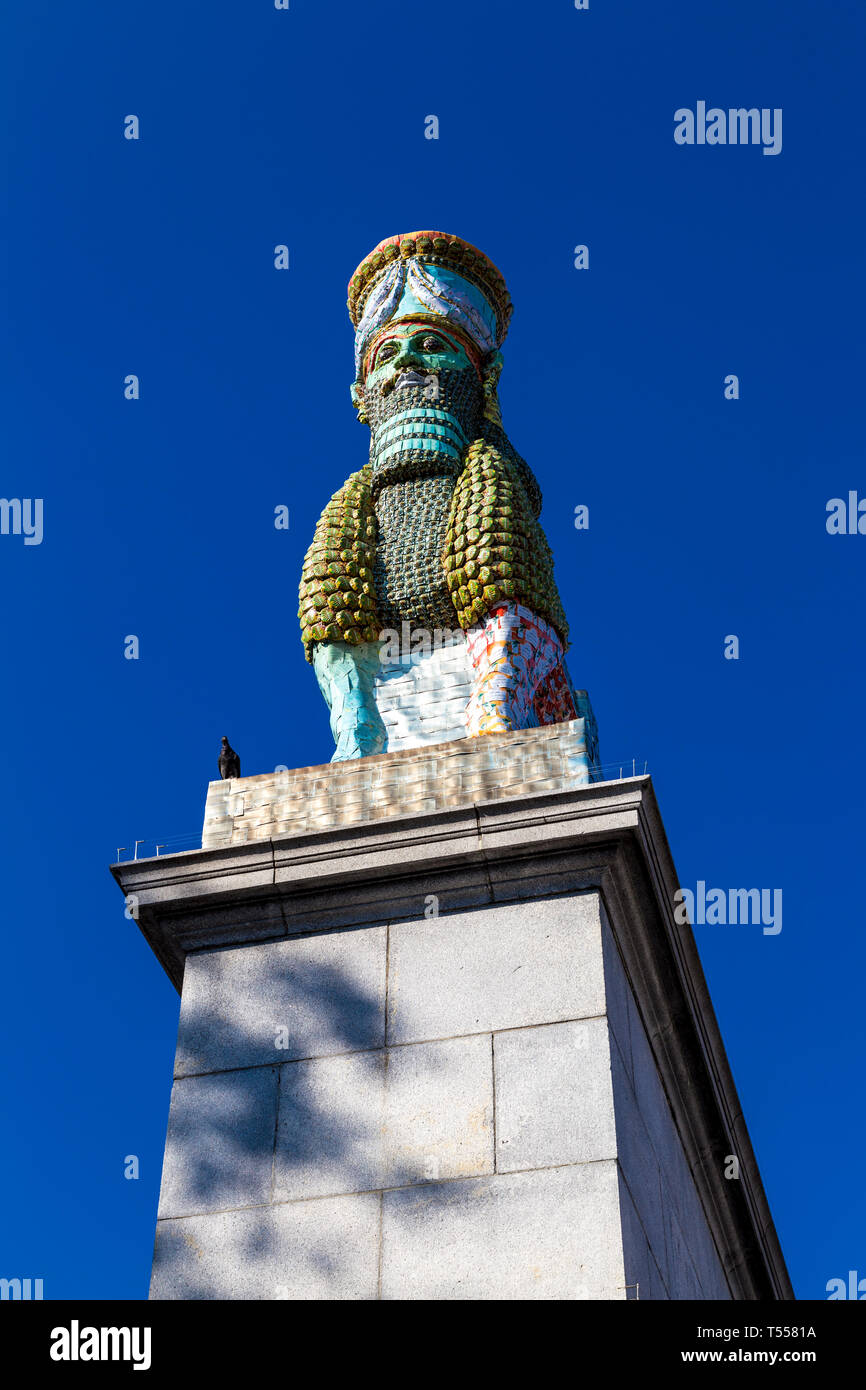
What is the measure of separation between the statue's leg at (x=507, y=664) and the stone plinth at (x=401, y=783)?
9.53 feet

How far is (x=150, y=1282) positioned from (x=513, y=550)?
27.9ft

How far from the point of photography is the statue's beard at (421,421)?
58.8 ft

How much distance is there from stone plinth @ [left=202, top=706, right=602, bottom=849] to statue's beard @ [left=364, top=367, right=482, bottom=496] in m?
6.74

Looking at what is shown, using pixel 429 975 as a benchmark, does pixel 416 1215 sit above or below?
below

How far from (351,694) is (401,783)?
13.5 ft

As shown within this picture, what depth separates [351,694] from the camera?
1559cm

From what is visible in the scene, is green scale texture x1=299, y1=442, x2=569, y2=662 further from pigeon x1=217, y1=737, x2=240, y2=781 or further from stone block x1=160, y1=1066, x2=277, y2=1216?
stone block x1=160, y1=1066, x2=277, y2=1216

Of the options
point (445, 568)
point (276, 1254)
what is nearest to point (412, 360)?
point (445, 568)

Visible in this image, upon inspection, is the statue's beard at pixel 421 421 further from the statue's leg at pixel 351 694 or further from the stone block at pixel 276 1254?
the stone block at pixel 276 1254

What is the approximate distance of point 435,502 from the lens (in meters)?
17.4
